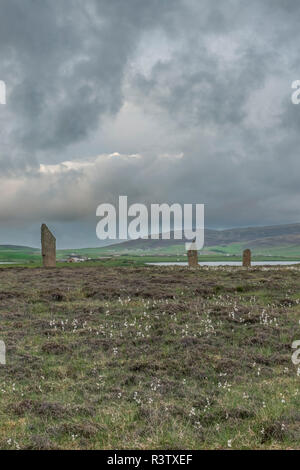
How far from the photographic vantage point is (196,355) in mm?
10812

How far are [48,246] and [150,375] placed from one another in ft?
106

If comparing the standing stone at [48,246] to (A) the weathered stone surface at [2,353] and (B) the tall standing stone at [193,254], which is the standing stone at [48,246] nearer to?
(B) the tall standing stone at [193,254]

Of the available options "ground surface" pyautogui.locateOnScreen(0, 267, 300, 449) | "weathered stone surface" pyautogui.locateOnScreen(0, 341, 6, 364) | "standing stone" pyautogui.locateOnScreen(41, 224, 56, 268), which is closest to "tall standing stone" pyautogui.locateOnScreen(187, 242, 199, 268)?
"standing stone" pyautogui.locateOnScreen(41, 224, 56, 268)

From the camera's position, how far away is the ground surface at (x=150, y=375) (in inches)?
255

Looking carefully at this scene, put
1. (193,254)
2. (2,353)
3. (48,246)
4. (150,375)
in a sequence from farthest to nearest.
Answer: (193,254), (48,246), (2,353), (150,375)

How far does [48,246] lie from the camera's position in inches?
1580

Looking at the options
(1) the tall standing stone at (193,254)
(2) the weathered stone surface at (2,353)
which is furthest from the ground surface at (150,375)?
(1) the tall standing stone at (193,254)

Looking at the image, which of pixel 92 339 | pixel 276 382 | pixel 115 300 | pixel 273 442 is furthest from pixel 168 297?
pixel 273 442

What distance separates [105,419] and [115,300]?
13233mm

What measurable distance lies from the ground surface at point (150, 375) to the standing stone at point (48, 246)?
2018 centimetres

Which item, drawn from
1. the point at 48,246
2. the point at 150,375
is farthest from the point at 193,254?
the point at 150,375

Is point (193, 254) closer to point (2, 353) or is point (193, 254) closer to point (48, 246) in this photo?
point (48, 246)

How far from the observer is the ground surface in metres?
6.48

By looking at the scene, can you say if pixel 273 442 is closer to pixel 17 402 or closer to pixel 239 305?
pixel 17 402
